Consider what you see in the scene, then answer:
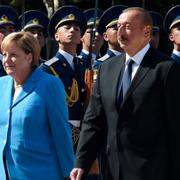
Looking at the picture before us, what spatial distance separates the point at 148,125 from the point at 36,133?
836mm

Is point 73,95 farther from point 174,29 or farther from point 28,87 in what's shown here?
point 28,87

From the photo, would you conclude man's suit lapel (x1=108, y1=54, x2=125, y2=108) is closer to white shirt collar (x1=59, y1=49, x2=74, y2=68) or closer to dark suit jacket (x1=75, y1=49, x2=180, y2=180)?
dark suit jacket (x1=75, y1=49, x2=180, y2=180)

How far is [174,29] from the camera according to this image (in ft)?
28.9

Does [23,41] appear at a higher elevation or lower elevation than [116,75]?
higher

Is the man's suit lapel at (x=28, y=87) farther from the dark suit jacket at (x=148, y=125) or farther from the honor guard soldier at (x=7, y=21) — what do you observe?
the honor guard soldier at (x=7, y=21)

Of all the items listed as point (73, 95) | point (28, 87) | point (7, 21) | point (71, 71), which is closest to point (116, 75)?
point (28, 87)

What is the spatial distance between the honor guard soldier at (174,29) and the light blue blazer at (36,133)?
2981 millimetres

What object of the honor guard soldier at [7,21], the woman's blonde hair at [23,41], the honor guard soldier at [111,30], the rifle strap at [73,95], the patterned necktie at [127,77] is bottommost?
the rifle strap at [73,95]

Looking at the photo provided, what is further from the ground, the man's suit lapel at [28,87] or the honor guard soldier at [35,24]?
the man's suit lapel at [28,87]

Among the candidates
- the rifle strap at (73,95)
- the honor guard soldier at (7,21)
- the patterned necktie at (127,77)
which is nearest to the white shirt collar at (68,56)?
the rifle strap at (73,95)

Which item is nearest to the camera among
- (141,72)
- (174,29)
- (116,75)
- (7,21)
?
(141,72)

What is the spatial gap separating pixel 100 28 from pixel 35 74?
4.41 meters

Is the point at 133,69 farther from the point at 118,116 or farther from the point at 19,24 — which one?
the point at 19,24

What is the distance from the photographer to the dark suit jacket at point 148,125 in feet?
17.4
